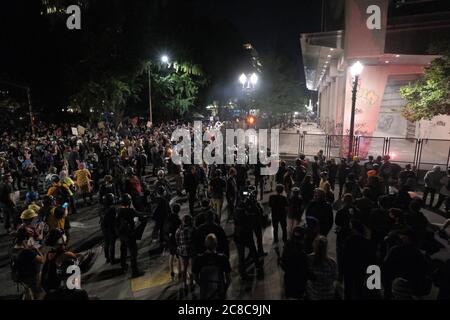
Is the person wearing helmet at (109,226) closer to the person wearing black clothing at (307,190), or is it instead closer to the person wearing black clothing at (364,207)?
the person wearing black clothing at (307,190)

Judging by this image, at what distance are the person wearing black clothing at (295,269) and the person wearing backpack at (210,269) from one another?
0.94 metres

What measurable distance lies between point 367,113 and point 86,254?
729 inches

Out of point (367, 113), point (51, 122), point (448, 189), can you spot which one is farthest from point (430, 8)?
point (51, 122)

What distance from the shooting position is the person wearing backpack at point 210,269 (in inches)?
201

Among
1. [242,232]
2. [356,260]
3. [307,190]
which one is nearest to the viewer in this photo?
[356,260]

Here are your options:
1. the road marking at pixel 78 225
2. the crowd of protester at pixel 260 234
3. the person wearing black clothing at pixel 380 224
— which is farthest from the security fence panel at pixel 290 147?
the person wearing black clothing at pixel 380 224

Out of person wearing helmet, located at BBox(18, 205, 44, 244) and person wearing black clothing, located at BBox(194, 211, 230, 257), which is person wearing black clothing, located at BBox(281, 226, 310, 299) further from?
person wearing helmet, located at BBox(18, 205, 44, 244)

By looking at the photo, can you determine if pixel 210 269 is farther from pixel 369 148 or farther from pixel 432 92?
pixel 369 148

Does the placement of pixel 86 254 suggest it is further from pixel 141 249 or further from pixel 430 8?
pixel 430 8

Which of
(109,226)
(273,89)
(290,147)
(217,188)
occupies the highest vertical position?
(273,89)

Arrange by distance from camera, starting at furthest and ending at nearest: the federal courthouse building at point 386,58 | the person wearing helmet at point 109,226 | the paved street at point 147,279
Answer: the federal courthouse building at point 386,58 → the person wearing helmet at point 109,226 → the paved street at point 147,279

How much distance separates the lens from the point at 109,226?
7473mm

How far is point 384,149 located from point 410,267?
43.3 ft

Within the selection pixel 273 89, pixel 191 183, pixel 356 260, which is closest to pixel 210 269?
pixel 356 260
